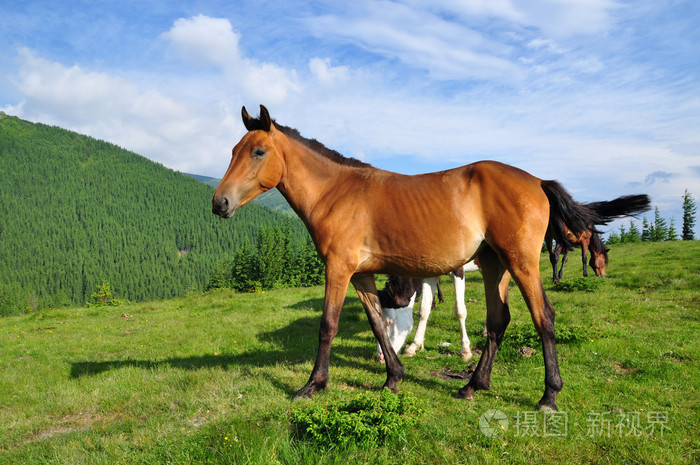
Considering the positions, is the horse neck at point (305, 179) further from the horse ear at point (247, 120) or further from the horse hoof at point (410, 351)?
the horse hoof at point (410, 351)

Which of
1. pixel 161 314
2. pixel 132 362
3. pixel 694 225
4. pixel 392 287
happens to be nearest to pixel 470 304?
pixel 392 287

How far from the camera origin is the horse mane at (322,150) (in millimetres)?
6086

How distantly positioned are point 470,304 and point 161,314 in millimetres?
13418

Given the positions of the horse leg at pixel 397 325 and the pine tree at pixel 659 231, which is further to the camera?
the pine tree at pixel 659 231

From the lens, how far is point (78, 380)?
7895mm

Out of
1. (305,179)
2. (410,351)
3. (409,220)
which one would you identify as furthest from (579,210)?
(410,351)

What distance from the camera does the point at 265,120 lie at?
5.59m

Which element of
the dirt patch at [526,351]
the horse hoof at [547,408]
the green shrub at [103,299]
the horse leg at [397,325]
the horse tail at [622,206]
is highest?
the horse tail at [622,206]

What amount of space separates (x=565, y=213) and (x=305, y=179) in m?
3.67

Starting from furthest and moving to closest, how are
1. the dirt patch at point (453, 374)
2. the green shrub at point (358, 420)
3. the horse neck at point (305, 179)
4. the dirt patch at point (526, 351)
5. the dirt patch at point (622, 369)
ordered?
1. the dirt patch at point (526, 351)
2. the dirt patch at point (453, 374)
3. the dirt patch at point (622, 369)
4. the horse neck at point (305, 179)
5. the green shrub at point (358, 420)

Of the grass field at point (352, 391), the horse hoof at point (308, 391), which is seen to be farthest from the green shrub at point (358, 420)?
the horse hoof at point (308, 391)

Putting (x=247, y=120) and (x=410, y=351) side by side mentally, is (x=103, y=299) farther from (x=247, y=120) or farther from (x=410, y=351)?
(x=247, y=120)

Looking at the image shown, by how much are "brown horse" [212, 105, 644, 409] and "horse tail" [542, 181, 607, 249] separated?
17 millimetres

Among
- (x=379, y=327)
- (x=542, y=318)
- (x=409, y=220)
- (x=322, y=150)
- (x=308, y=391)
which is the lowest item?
(x=308, y=391)
